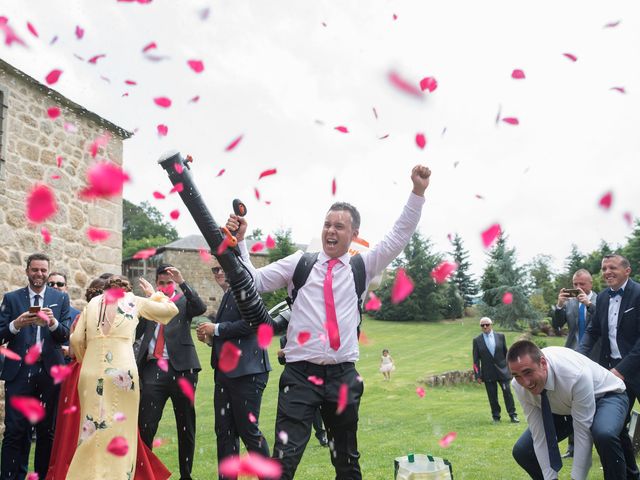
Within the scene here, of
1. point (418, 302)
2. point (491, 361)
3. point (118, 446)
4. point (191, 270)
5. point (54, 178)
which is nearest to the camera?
point (118, 446)

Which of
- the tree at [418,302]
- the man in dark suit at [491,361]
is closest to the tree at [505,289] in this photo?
the tree at [418,302]

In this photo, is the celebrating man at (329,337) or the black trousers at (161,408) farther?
the black trousers at (161,408)

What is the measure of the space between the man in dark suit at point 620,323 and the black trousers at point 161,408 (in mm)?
3874

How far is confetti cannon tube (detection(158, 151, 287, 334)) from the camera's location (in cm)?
341

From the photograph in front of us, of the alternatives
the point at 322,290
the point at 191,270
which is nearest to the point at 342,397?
the point at 322,290

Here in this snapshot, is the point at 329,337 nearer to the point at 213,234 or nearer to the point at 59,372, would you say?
the point at 213,234

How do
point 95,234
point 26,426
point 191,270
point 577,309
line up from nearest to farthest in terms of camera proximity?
point 26,426 < point 577,309 < point 95,234 < point 191,270

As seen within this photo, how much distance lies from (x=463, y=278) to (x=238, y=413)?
55088 mm

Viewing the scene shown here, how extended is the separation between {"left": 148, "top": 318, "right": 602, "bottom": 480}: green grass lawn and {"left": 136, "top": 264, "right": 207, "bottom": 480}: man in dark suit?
0.58 m

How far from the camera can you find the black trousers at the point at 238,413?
4.82 metres

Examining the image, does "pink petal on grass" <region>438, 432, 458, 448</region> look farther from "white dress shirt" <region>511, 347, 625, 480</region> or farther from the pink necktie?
the pink necktie

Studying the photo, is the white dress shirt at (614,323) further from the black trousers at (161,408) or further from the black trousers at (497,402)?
the black trousers at (497,402)

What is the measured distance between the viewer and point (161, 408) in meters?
5.59

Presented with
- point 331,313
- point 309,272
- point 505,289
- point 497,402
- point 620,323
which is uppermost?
point 505,289
